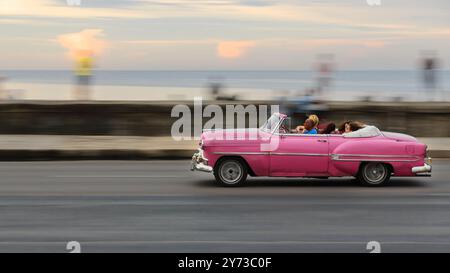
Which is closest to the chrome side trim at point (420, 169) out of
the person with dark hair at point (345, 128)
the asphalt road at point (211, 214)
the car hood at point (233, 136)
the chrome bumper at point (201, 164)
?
the asphalt road at point (211, 214)

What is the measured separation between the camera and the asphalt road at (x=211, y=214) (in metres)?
9.45

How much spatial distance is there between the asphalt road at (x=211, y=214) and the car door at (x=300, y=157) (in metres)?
0.29

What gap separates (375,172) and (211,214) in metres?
3.93

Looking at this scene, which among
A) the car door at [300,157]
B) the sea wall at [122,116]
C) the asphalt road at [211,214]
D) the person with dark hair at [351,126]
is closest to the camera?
the asphalt road at [211,214]

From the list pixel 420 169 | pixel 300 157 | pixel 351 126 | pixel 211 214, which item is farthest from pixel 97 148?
pixel 211 214

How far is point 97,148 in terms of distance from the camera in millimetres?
18984

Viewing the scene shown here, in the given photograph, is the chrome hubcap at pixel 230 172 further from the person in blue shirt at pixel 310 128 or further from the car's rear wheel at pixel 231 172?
Result: the person in blue shirt at pixel 310 128

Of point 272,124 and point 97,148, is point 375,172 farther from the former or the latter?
point 97,148

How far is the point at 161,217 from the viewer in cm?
1103

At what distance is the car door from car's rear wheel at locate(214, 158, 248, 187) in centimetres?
47

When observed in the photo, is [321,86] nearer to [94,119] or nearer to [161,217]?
[94,119]

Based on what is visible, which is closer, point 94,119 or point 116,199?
point 116,199
